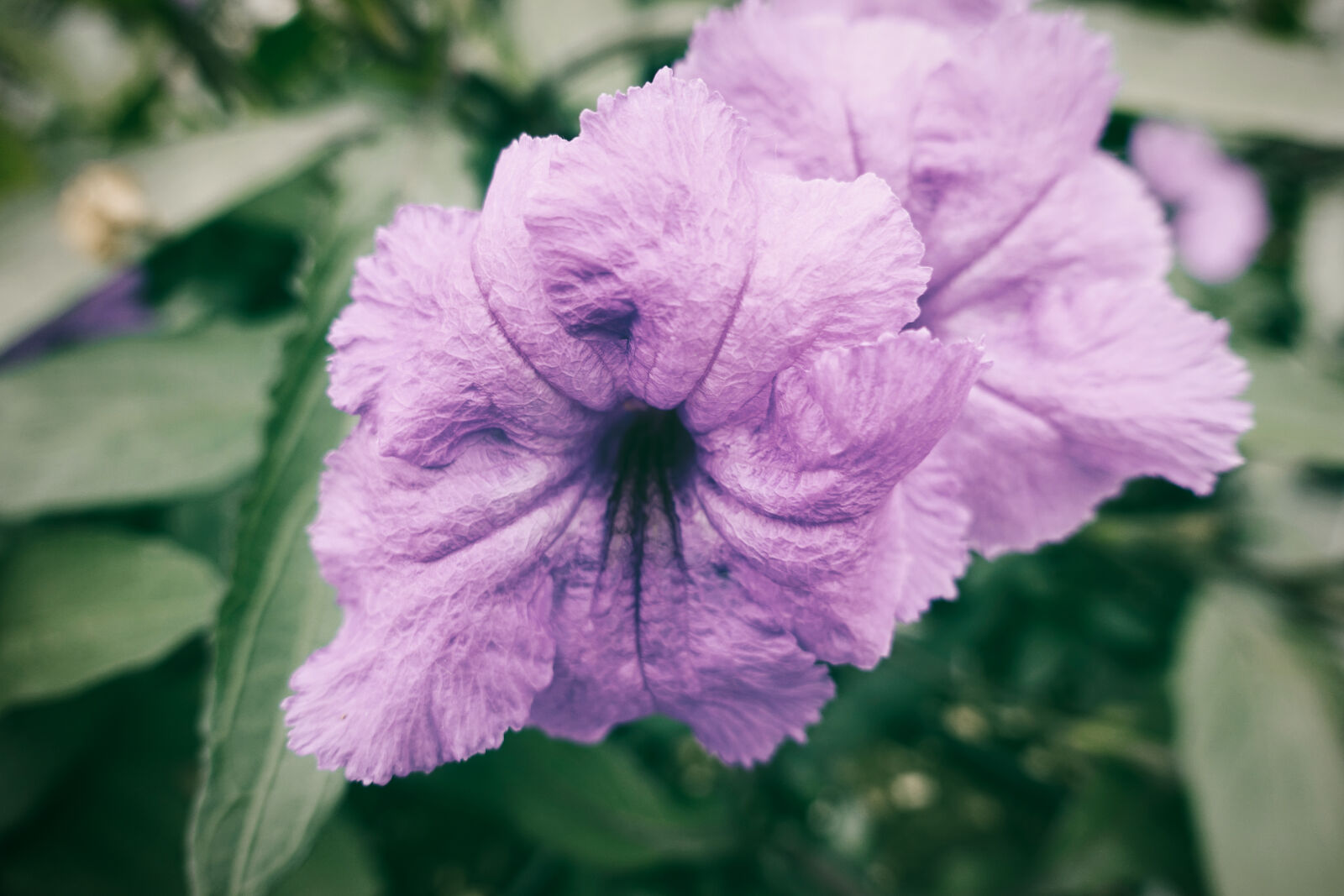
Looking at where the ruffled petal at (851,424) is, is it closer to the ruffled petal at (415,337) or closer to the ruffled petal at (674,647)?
the ruffled petal at (674,647)

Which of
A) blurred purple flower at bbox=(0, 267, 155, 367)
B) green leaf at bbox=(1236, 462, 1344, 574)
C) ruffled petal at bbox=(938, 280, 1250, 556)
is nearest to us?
ruffled petal at bbox=(938, 280, 1250, 556)

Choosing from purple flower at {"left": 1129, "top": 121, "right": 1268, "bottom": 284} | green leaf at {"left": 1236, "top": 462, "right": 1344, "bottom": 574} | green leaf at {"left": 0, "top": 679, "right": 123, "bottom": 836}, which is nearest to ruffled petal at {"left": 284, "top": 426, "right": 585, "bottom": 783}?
green leaf at {"left": 0, "top": 679, "right": 123, "bottom": 836}

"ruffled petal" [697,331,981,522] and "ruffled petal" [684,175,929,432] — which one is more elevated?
"ruffled petal" [684,175,929,432]

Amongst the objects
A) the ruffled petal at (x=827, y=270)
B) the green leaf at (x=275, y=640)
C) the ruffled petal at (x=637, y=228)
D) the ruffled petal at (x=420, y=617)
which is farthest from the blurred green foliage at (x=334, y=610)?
the ruffled petal at (x=827, y=270)

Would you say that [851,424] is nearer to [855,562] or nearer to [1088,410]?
[855,562]

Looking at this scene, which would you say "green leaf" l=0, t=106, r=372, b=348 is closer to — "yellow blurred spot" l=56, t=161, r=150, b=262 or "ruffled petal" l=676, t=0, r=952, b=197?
"yellow blurred spot" l=56, t=161, r=150, b=262

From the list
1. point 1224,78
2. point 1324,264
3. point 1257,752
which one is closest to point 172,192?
point 1224,78

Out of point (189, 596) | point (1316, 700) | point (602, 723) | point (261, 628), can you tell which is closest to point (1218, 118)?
point (1316, 700)
